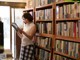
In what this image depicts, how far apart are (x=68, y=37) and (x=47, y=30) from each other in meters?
0.71

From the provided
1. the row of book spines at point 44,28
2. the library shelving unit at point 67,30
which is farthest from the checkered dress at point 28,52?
the library shelving unit at point 67,30

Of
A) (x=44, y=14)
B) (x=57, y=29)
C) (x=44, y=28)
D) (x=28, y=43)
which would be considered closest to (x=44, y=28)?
(x=44, y=28)

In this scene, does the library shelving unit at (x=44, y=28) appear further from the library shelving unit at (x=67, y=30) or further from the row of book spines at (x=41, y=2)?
the library shelving unit at (x=67, y=30)

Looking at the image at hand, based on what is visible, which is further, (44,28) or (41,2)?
(41,2)

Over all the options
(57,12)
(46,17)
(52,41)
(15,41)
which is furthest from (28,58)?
(15,41)

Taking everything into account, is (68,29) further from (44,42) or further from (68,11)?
(44,42)

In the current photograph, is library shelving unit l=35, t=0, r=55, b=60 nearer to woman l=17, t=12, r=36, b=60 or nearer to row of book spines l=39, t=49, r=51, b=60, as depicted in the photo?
row of book spines l=39, t=49, r=51, b=60

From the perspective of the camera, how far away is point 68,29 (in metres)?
2.62

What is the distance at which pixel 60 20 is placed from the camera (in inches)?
111

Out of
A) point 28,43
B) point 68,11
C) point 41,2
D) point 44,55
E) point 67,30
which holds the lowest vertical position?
point 44,55

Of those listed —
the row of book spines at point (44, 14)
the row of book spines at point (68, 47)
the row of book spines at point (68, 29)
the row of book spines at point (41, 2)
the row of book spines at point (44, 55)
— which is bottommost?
the row of book spines at point (44, 55)

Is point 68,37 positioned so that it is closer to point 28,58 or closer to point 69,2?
point 69,2

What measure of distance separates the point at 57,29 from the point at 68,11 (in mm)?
417

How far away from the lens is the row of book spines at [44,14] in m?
3.15
